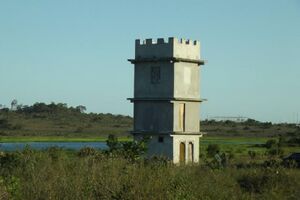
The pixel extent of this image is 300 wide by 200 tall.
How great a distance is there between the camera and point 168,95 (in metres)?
35.5

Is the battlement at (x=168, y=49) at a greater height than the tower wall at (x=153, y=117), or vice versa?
the battlement at (x=168, y=49)

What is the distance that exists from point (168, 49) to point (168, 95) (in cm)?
226

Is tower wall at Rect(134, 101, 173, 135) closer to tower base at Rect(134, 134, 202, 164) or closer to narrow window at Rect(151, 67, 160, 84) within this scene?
tower base at Rect(134, 134, 202, 164)

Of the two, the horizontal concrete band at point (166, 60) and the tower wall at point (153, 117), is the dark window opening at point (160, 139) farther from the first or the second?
the horizontal concrete band at point (166, 60)

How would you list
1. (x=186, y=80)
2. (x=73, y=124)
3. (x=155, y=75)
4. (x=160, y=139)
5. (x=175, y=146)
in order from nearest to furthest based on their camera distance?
(x=175, y=146) < (x=160, y=139) < (x=155, y=75) < (x=186, y=80) < (x=73, y=124)

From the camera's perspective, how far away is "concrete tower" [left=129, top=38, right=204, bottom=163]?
35344 mm

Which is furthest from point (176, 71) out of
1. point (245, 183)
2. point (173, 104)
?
point (245, 183)

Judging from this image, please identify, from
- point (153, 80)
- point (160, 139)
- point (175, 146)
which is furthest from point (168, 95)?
point (175, 146)

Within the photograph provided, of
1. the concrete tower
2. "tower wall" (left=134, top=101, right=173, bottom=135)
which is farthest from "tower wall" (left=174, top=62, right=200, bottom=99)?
"tower wall" (left=134, top=101, right=173, bottom=135)

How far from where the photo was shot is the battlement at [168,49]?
3550 centimetres

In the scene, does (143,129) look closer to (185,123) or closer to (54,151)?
(185,123)

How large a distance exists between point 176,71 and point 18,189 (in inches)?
895

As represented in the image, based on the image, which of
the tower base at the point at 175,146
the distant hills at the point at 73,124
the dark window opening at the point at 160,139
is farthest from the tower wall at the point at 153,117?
the distant hills at the point at 73,124

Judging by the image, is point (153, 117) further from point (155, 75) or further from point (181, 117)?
point (155, 75)
